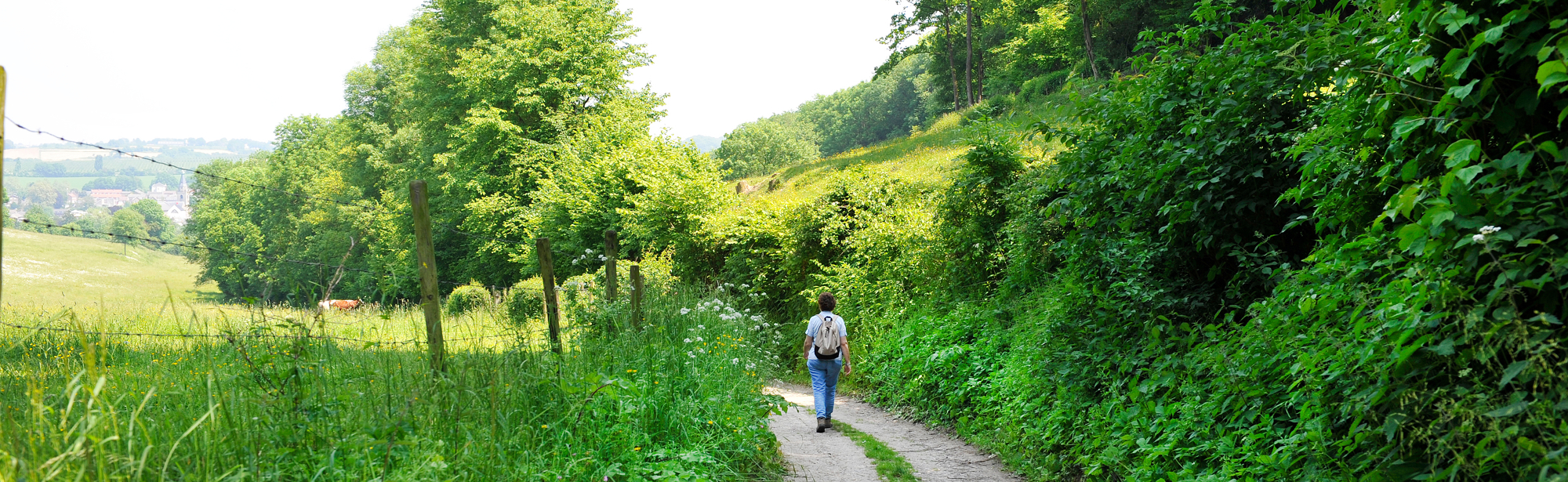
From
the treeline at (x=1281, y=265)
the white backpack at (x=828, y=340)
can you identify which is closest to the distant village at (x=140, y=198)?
the white backpack at (x=828, y=340)

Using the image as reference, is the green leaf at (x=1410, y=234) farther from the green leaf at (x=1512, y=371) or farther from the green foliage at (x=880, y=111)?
the green foliage at (x=880, y=111)

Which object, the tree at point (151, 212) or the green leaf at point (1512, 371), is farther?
the tree at point (151, 212)

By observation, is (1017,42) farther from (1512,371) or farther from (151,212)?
(151,212)

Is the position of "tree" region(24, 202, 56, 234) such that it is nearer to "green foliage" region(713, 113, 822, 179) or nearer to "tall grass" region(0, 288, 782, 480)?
"tall grass" region(0, 288, 782, 480)

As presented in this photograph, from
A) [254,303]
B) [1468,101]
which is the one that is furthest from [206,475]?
[1468,101]

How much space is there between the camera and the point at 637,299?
801 cm

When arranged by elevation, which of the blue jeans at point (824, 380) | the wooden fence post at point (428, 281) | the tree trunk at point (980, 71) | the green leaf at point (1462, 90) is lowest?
the blue jeans at point (824, 380)

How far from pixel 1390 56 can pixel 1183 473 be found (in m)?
2.60

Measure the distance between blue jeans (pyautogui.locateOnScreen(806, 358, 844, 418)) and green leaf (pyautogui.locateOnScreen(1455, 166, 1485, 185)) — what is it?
634 cm

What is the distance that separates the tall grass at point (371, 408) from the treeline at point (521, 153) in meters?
12.9

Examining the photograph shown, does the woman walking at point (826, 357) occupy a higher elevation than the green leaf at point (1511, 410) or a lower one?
lower

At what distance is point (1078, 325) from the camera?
6887 mm

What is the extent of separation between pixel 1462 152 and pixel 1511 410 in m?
0.87

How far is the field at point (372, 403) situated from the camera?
10.5 ft
